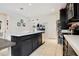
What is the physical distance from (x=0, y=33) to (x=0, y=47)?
0.26 m

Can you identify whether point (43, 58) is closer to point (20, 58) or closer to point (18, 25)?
point (20, 58)

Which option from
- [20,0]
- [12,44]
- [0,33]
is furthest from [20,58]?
[20,0]

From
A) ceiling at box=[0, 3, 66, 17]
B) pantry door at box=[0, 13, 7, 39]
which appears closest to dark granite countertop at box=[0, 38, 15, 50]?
pantry door at box=[0, 13, 7, 39]

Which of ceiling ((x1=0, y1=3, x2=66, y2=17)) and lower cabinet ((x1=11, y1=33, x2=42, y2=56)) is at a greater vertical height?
ceiling ((x1=0, y1=3, x2=66, y2=17))

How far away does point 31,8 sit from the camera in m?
1.89

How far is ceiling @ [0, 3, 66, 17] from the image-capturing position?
68.9 inches

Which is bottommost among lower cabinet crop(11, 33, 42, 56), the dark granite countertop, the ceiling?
lower cabinet crop(11, 33, 42, 56)

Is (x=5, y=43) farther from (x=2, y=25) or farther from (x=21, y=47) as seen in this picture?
(x=21, y=47)

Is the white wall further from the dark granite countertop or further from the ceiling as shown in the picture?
the dark granite countertop

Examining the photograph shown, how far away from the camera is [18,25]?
190 centimetres

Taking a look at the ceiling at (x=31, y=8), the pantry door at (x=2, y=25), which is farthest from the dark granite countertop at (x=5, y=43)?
the ceiling at (x=31, y=8)

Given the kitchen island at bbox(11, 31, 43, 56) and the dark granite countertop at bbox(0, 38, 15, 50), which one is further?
the kitchen island at bbox(11, 31, 43, 56)

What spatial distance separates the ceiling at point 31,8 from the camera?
1750 mm

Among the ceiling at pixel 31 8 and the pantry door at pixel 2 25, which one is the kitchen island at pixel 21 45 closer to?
the pantry door at pixel 2 25
